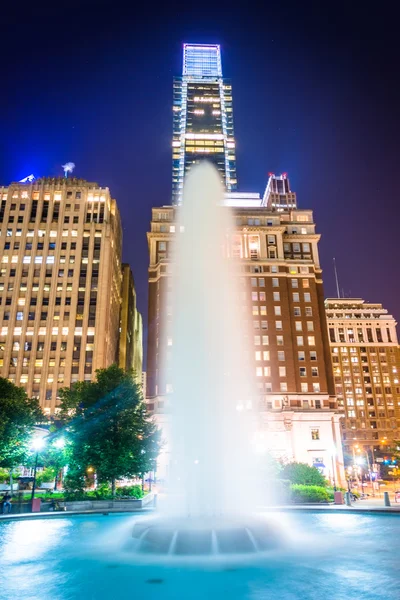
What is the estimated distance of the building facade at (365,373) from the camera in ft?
438

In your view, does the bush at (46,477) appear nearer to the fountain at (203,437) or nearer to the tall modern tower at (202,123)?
the fountain at (203,437)

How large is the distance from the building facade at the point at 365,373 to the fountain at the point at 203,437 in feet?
353

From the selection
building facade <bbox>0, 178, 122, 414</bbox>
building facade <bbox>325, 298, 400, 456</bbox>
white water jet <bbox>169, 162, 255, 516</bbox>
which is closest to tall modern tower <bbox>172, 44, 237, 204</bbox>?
building facade <bbox>0, 178, 122, 414</bbox>

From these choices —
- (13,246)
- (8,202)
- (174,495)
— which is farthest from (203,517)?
(8,202)

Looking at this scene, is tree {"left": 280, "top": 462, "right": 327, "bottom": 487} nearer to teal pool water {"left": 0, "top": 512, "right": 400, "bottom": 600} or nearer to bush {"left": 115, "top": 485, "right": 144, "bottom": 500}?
bush {"left": 115, "top": 485, "right": 144, "bottom": 500}

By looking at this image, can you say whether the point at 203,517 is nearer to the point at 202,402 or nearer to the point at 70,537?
the point at 70,537

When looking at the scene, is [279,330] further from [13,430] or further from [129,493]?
[13,430]

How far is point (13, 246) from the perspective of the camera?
4136 inches

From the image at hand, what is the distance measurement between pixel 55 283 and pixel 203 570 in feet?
313

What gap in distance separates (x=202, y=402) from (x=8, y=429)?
19637 millimetres

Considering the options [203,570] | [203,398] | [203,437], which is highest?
[203,398]

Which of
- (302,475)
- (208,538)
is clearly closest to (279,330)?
(302,475)

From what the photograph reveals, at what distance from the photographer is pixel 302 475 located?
39.1 meters

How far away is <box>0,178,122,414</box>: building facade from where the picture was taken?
94.2m
